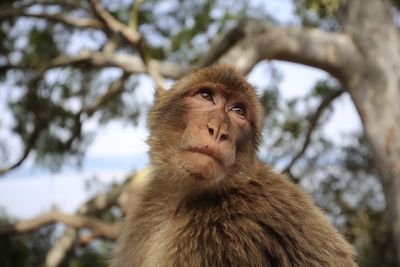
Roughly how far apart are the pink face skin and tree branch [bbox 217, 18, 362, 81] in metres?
1.81

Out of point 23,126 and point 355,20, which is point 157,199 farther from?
point 23,126

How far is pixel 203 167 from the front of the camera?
2.68 m

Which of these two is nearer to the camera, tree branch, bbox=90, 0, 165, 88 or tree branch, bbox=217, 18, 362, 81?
tree branch, bbox=217, 18, 362, 81

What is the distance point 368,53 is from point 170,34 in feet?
15.9

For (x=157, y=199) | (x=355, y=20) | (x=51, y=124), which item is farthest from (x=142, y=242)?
(x=51, y=124)

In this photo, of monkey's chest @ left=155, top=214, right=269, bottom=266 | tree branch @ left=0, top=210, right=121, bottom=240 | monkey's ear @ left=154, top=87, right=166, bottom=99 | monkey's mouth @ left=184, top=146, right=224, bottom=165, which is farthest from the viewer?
tree branch @ left=0, top=210, right=121, bottom=240

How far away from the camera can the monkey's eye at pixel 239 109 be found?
9.86 feet

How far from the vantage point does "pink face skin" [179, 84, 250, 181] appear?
267 centimetres

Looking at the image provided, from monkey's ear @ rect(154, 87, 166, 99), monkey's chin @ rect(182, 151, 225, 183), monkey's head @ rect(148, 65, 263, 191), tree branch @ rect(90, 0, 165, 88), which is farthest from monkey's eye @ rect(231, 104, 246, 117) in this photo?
tree branch @ rect(90, 0, 165, 88)

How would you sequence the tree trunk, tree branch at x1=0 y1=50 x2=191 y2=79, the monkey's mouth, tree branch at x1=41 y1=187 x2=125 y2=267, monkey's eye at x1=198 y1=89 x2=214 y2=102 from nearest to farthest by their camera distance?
the monkey's mouth, monkey's eye at x1=198 y1=89 x2=214 y2=102, the tree trunk, tree branch at x1=0 y1=50 x2=191 y2=79, tree branch at x1=41 y1=187 x2=125 y2=267

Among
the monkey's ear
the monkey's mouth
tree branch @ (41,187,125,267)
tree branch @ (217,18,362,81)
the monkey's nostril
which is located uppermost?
tree branch @ (217,18,362,81)

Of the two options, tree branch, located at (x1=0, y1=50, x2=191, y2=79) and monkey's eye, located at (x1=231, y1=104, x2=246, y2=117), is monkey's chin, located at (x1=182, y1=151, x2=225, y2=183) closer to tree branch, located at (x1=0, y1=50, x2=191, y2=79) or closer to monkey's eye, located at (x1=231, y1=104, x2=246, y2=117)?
monkey's eye, located at (x1=231, y1=104, x2=246, y2=117)

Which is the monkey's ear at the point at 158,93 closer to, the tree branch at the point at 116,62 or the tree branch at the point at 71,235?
the tree branch at the point at 116,62

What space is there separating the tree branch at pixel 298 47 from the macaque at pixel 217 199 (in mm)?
1633
